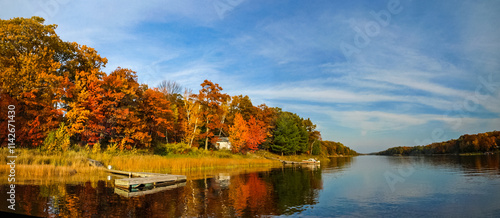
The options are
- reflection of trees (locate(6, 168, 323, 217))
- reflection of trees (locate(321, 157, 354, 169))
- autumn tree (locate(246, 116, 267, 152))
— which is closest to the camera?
reflection of trees (locate(6, 168, 323, 217))

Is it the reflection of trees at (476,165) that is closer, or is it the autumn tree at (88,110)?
the autumn tree at (88,110)

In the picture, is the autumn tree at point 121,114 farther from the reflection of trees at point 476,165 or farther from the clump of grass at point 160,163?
the reflection of trees at point 476,165

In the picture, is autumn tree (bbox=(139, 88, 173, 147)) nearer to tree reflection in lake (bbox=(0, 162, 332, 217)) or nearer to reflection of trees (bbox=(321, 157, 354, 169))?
tree reflection in lake (bbox=(0, 162, 332, 217))

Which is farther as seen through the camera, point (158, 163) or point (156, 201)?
point (158, 163)

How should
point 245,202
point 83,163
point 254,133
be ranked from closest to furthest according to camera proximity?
point 245,202 < point 83,163 < point 254,133

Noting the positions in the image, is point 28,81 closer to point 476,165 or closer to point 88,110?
point 88,110

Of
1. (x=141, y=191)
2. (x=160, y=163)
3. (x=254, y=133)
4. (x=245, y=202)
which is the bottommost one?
(x=245, y=202)

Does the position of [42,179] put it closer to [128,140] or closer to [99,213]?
[99,213]

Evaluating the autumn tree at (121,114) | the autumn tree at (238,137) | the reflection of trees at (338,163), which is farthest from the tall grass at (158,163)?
the reflection of trees at (338,163)

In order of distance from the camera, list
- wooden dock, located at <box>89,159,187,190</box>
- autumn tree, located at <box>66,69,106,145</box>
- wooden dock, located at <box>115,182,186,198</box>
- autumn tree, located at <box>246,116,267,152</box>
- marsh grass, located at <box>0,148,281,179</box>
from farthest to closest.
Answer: autumn tree, located at <box>246,116,267,152</box> < autumn tree, located at <box>66,69,106,145</box> < marsh grass, located at <box>0,148,281,179</box> < wooden dock, located at <box>89,159,187,190</box> < wooden dock, located at <box>115,182,186,198</box>

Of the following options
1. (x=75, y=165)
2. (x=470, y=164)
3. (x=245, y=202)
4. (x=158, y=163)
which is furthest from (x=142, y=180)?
(x=470, y=164)

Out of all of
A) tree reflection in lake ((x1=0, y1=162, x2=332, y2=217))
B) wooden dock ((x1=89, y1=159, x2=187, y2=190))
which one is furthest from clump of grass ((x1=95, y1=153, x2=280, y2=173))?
tree reflection in lake ((x1=0, y1=162, x2=332, y2=217))

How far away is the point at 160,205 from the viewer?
57.0 ft

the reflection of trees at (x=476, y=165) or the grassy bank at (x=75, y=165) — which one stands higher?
the grassy bank at (x=75, y=165)
